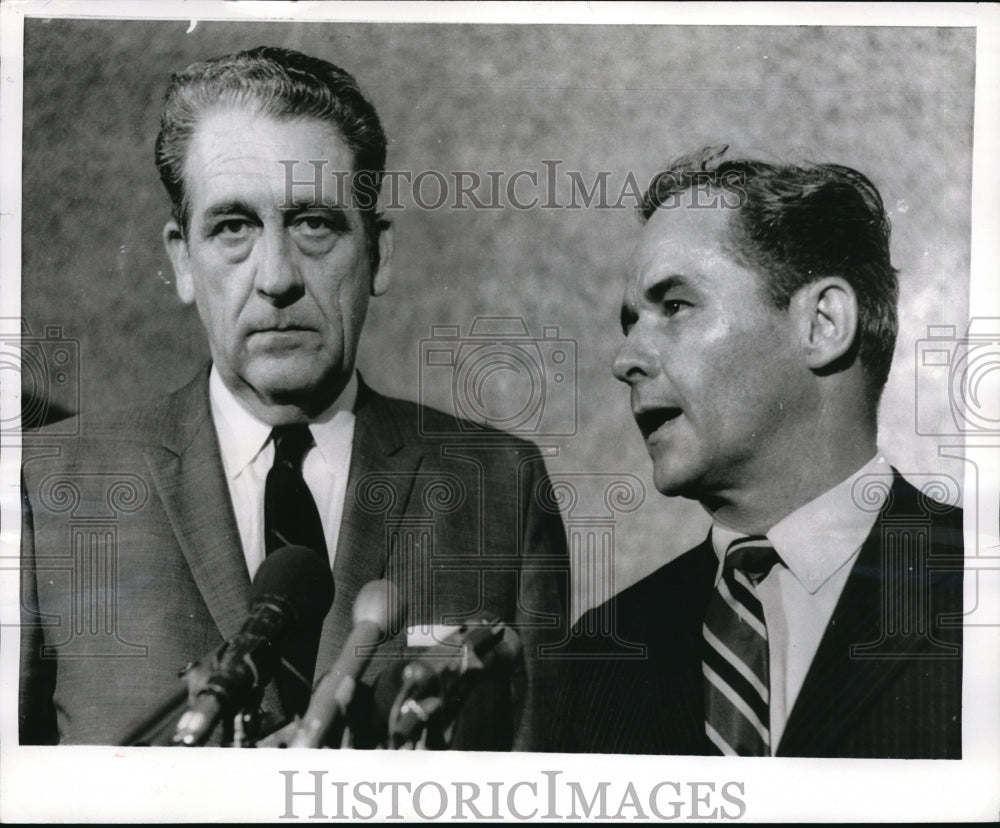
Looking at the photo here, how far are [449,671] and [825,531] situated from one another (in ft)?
3.45

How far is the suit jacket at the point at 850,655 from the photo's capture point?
9.25 feet

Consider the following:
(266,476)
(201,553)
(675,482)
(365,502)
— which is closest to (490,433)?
(365,502)

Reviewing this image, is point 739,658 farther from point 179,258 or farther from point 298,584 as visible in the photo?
point 179,258

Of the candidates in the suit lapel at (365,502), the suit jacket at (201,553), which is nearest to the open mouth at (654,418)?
the suit jacket at (201,553)

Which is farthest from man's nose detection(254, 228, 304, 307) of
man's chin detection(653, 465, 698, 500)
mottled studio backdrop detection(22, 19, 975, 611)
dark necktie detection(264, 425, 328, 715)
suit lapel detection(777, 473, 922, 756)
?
suit lapel detection(777, 473, 922, 756)

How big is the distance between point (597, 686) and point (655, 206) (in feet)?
4.18

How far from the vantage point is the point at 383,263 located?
9.32 feet

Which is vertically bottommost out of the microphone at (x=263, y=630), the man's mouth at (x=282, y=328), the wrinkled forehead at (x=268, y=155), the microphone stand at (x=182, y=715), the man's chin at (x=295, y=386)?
the microphone stand at (x=182, y=715)

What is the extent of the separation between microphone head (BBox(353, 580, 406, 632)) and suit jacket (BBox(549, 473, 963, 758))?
18.5 inches

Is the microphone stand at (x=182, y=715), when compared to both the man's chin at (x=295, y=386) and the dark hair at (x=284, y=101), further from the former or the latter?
the dark hair at (x=284, y=101)

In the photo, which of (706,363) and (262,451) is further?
(262,451)

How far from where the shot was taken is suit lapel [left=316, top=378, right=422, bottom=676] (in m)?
2.80

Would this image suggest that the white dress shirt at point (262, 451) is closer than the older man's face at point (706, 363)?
No

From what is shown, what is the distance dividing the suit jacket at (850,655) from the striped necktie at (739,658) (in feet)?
0.11
